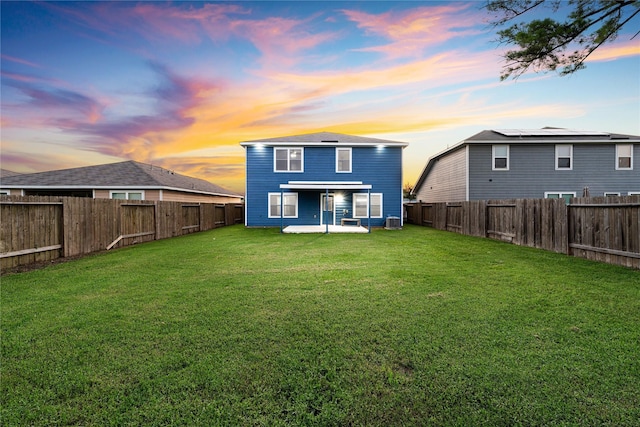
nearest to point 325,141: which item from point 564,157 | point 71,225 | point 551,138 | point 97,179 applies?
point 71,225

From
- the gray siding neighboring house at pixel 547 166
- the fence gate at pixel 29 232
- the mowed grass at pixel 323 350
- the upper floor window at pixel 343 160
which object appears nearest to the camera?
the mowed grass at pixel 323 350

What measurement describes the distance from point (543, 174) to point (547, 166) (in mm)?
573

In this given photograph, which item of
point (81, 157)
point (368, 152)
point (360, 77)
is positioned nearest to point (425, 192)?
point (368, 152)

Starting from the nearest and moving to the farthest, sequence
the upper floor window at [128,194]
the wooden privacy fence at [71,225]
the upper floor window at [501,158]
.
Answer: the wooden privacy fence at [71,225]
the upper floor window at [501,158]
the upper floor window at [128,194]

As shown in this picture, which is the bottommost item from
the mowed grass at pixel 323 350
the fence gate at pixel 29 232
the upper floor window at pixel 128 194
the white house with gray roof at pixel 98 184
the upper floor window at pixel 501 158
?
the mowed grass at pixel 323 350

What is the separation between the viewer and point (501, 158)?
18.0 meters

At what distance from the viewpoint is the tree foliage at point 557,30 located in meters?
6.22

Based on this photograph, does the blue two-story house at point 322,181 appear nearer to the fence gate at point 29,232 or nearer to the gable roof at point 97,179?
the gable roof at point 97,179

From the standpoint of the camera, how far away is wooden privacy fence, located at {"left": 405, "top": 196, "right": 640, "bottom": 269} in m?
6.30

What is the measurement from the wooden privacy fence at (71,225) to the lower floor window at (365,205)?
10661mm

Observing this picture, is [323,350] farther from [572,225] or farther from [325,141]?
[325,141]

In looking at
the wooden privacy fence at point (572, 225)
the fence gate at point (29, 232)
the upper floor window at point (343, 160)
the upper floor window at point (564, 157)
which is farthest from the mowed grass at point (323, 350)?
the upper floor window at point (564, 157)

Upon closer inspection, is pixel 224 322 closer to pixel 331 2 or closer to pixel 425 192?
pixel 331 2

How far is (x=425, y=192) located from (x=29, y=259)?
2609 cm
